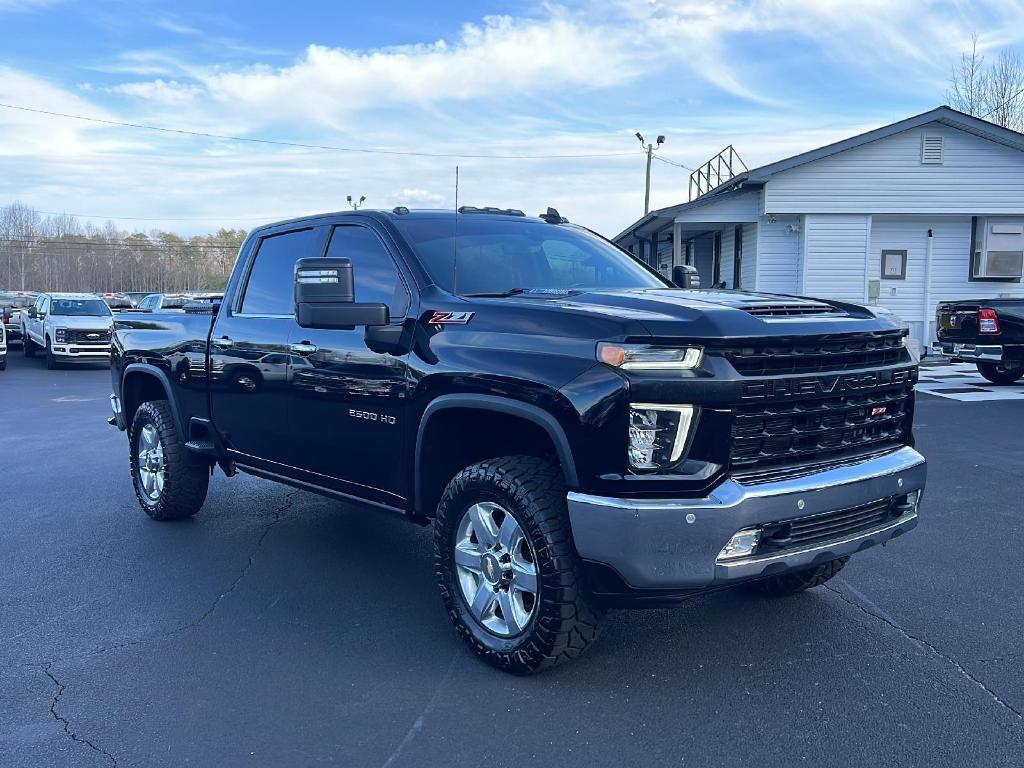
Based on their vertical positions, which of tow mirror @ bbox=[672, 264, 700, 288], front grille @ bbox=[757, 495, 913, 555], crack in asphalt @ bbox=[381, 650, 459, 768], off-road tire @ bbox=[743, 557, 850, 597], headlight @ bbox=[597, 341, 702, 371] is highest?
tow mirror @ bbox=[672, 264, 700, 288]

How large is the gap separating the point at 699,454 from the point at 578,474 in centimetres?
45

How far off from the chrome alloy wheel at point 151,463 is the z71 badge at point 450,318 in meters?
2.96

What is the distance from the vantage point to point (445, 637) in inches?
162

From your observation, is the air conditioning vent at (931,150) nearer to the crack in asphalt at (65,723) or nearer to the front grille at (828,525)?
the front grille at (828,525)

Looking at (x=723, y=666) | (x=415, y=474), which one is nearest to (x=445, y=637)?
(x=415, y=474)

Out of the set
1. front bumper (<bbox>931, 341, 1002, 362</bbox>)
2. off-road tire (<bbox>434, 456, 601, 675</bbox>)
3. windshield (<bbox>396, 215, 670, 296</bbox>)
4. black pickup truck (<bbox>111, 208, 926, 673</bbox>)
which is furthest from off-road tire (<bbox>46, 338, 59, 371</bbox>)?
off-road tire (<bbox>434, 456, 601, 675</bbox>)

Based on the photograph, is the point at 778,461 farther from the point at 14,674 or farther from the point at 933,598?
the point at 14,674

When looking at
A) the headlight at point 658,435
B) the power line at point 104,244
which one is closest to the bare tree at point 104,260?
the power line at point 104,244

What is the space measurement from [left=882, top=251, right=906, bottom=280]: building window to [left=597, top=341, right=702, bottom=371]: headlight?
20.4 meters

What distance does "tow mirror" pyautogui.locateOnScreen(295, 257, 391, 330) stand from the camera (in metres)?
3.91

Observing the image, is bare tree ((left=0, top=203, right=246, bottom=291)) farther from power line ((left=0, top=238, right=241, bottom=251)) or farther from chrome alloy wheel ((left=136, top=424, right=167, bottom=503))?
chrome alloy wheel ((left=136, top=424, right=167, bottom=503))

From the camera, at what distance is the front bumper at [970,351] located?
13.6m

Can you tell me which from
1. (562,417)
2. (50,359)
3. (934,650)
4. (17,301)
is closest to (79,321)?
(50,359)

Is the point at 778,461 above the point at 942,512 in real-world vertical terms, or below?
above
